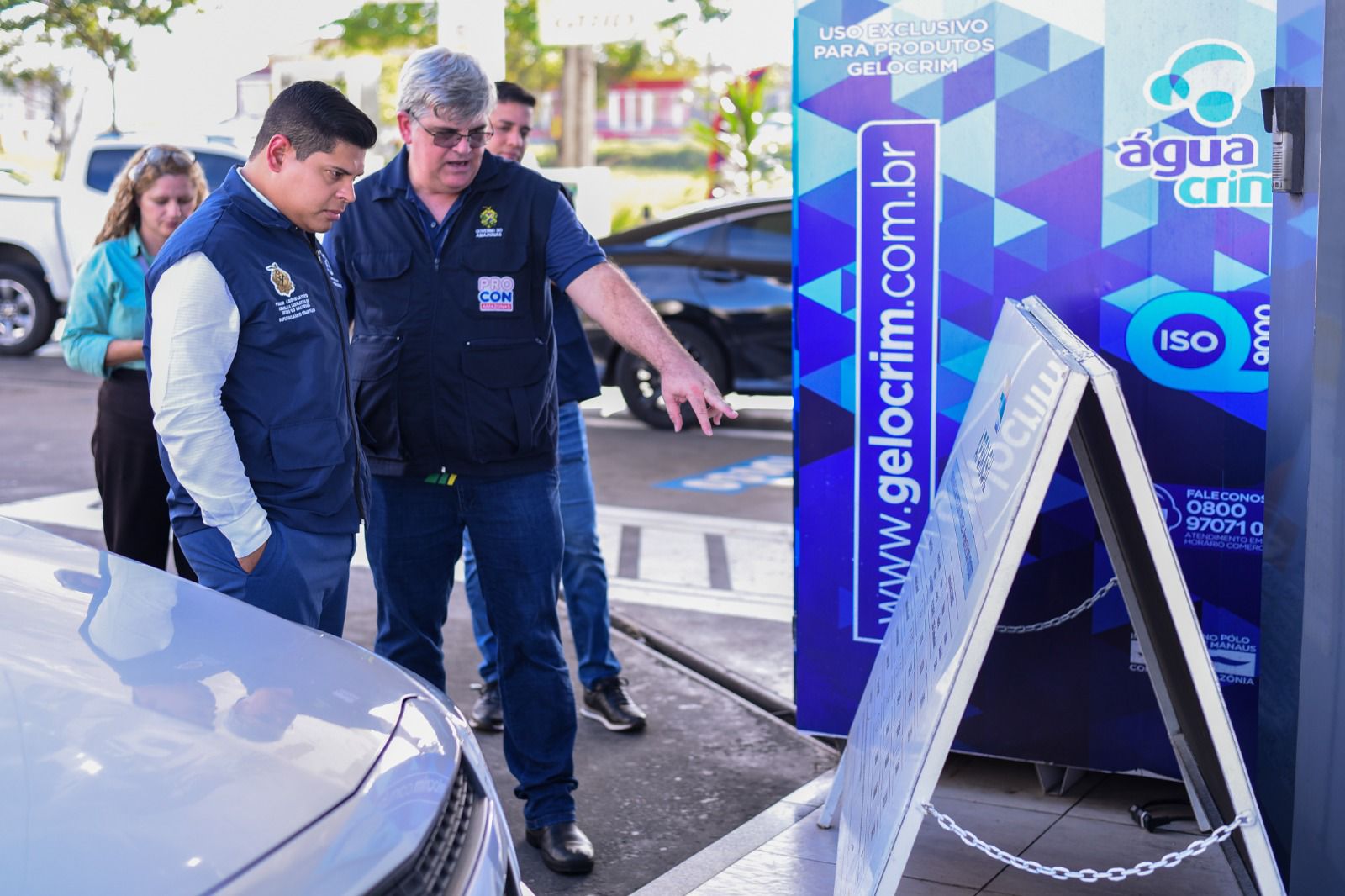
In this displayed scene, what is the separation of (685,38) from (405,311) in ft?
62.8

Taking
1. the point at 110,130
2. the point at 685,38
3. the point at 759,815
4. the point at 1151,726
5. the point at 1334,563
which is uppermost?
the point at 685,38

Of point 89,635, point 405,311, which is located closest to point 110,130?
point 405,311

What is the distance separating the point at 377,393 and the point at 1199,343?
2006 mm

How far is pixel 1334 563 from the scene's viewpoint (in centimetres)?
272

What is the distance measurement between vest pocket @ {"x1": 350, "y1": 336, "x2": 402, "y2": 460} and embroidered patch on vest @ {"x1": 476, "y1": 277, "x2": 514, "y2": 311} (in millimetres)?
219

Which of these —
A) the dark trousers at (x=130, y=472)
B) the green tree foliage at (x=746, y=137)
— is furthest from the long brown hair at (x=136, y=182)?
the green tree foliage at (x=746, y=137)

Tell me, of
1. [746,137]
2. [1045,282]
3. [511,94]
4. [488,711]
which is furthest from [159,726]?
[746,137]

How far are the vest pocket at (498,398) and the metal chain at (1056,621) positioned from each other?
4.27ft

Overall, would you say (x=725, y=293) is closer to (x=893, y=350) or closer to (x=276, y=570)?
(x=893, y=350)

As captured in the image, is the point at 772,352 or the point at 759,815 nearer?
the point at 759,815

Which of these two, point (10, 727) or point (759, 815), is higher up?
point (10, 727)

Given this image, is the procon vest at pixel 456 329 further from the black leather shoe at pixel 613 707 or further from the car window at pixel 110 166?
the car window at pixel 110 166

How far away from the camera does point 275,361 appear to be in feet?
10.1

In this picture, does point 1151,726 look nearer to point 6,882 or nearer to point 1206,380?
Answer: point 1206,380
